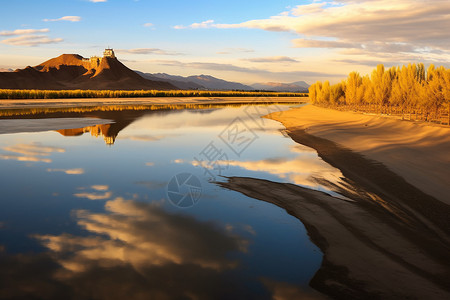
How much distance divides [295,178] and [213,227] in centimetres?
512

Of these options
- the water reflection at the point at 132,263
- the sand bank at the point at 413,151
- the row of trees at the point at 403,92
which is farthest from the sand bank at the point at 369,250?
the row of trees at the point at 403,92

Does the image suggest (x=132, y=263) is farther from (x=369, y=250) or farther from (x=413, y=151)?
(x=413, y=151)

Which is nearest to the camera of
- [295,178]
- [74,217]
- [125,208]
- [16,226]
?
[16,226]

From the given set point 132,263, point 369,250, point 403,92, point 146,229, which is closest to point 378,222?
point 369,250

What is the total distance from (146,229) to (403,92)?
3986cm

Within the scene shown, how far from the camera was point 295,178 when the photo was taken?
1204cm

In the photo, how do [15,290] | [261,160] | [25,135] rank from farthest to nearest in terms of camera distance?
[25,135], [261,160], [15,290]

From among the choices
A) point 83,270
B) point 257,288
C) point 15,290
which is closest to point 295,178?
point 257,288

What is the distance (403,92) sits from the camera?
39.6 m

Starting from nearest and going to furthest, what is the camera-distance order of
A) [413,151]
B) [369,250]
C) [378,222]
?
[369,250] < [378,222] < [413,151]

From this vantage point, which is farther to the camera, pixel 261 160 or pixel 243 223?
pixel 261 160

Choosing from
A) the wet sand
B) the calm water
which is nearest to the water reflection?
the calm water

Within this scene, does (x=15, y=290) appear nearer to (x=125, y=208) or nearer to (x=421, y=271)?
(x=125, y=208)

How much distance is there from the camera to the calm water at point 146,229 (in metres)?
5.45
